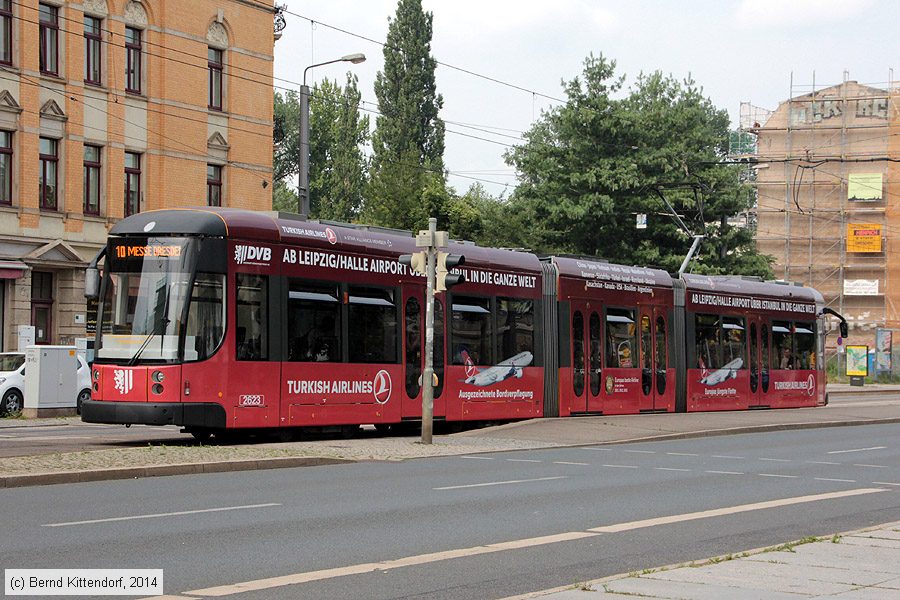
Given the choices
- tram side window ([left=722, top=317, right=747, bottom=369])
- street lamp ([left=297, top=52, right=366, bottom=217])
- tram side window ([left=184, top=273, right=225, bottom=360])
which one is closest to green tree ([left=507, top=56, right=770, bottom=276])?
tram side window ([left=722, top=317, right=747, bottom=369])

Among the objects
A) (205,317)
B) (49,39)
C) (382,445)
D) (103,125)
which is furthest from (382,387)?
(49,39)

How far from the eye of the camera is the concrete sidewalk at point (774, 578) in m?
8.30

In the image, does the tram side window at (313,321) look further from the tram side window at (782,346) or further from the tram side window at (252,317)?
the tram side window at (782,346)

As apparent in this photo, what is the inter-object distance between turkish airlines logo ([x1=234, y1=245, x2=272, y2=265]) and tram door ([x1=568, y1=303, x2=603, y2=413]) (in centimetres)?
922

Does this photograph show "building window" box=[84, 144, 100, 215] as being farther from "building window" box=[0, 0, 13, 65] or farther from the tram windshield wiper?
the tram windshield wiper

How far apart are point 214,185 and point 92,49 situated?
617 centimetres

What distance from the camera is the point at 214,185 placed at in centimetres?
4359

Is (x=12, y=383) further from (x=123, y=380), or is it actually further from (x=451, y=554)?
(x=451, y=554)

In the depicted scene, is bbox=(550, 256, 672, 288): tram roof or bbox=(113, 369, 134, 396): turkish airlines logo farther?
bbox=(550, 256, 672, 288): tram roof

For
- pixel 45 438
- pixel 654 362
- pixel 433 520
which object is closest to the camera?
pixel 433 520

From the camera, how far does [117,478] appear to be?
15570mm

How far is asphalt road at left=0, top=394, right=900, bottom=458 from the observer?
1884 centimetres

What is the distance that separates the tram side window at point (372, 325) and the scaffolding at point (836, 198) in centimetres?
5323

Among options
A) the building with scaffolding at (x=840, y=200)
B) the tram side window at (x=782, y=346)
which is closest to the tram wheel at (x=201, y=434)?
the tram side window at (x=782, y=346)
